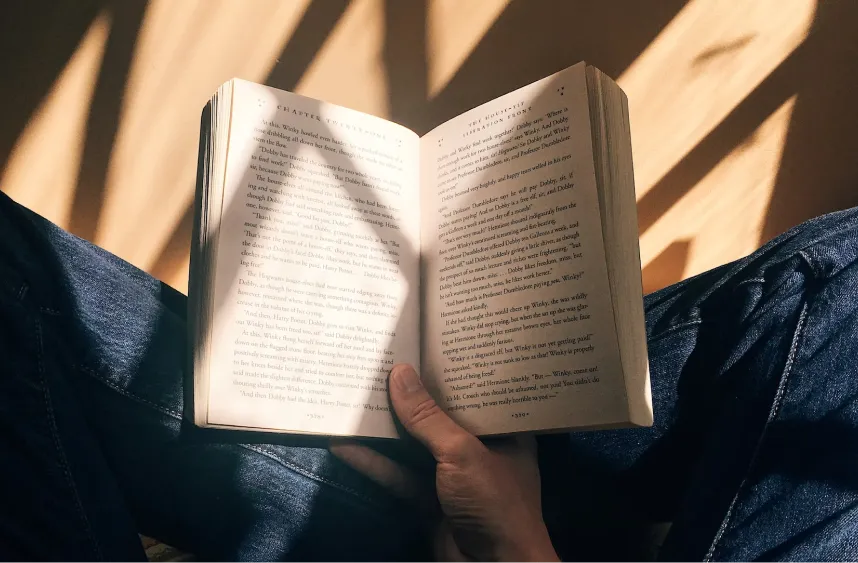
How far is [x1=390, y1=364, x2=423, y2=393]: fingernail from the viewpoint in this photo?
1.71ft

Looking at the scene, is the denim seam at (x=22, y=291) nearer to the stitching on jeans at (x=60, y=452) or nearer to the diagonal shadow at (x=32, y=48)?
the stitching on jeans at (x=60, y=452)

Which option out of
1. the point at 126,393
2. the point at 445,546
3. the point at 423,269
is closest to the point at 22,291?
the point at 126,393

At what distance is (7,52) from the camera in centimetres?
71

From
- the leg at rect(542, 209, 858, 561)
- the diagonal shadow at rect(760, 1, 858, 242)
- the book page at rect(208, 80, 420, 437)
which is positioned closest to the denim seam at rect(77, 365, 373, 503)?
the book page at rect(208, 80, 420, 437)

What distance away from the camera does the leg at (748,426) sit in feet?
1.65

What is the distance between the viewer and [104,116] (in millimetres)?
723

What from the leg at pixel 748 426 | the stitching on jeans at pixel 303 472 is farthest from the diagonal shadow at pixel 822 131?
the stitching on jeans at pixel 303 472

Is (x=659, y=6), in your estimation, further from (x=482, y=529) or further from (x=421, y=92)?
(x=482, y=529)

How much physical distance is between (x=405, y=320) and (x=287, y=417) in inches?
5.5

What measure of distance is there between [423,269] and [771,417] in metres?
0.35

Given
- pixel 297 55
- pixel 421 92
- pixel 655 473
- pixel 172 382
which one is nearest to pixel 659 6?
pixel 421 92

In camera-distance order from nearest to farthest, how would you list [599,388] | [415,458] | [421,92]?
[599,388] → [415,458] → [421,92]

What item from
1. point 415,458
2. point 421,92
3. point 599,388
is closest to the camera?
point 599,388

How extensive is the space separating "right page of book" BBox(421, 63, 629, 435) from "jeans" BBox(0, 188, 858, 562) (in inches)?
6.5
